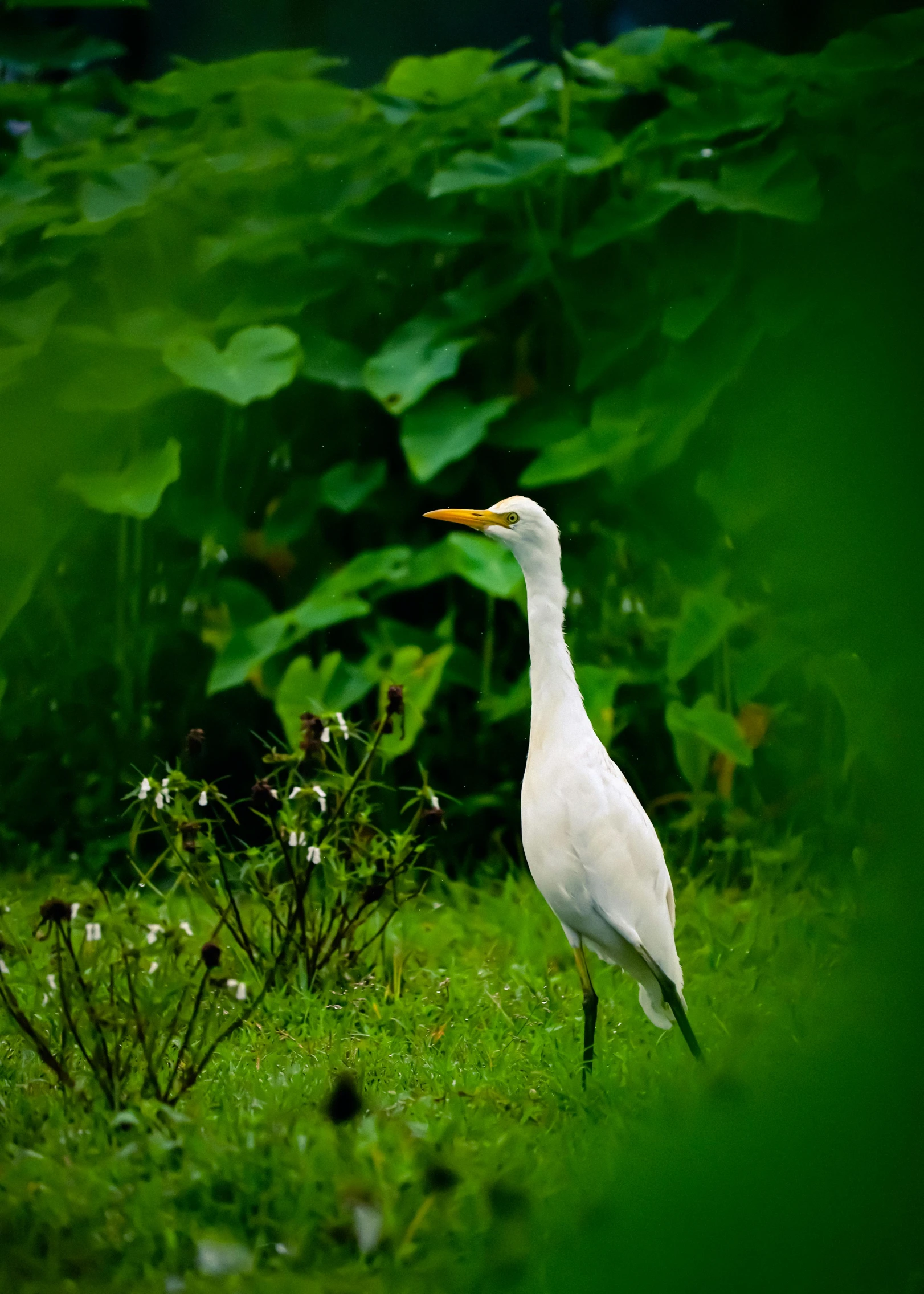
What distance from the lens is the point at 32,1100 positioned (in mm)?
1508

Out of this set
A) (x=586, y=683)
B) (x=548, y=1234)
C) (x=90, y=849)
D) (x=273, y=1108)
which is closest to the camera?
(x=548, y=1234)

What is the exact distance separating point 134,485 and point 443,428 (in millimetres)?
664

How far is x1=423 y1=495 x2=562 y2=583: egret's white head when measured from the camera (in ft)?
5.42

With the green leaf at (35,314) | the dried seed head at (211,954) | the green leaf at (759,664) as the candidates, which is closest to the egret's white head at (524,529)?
the dried seed head at (211,954)

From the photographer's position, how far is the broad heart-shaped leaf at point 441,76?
8.75 feet

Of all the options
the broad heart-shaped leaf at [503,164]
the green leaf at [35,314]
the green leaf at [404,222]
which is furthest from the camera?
the green leaf at [404,222]

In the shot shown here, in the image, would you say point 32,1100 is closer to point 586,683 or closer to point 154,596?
point 586,683

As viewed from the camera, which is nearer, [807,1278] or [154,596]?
[807,1278]

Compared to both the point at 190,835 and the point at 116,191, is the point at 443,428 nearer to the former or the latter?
the point at 116,191

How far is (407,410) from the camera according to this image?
2.63 meters

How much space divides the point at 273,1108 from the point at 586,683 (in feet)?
3.80

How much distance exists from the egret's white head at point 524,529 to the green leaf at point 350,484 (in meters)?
1.07

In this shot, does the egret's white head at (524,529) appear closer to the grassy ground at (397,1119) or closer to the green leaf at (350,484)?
the grassy ground at (397,1119)

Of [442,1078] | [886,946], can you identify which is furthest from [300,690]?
[886,946]
